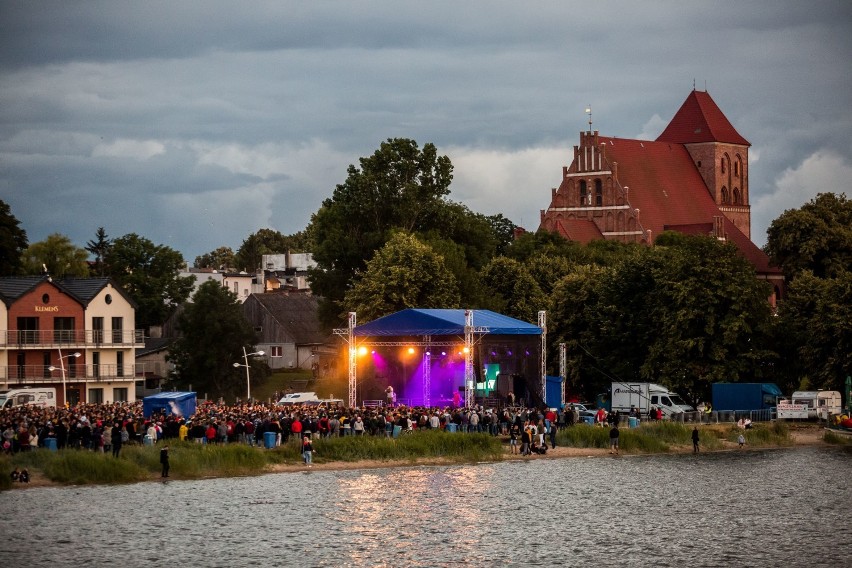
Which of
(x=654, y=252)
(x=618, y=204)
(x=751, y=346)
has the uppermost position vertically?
(x=618, y=204)

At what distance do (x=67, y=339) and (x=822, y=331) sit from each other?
38616 mm

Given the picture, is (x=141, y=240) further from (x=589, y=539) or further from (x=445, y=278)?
(x=589, y=539)

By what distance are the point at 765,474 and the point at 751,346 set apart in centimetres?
2215

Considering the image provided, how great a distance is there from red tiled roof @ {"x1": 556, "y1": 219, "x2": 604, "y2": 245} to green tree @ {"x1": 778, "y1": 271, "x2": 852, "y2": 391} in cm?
6025

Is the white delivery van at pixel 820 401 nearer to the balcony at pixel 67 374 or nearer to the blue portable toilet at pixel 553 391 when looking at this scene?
the blue portable toilet at pixel 553 391

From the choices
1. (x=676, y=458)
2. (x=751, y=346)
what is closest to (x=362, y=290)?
(x=751, y=346)

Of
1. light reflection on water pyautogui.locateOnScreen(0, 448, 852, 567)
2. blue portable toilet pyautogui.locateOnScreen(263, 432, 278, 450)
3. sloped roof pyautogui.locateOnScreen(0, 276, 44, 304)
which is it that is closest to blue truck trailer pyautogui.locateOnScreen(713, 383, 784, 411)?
light reflection on water pyautogui.locateOnScreen(0, 448, 852, 567)

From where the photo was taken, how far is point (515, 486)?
43.2 m

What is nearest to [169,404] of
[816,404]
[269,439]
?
[269,439]

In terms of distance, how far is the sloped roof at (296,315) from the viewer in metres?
112

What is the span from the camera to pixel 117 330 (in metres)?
75.8

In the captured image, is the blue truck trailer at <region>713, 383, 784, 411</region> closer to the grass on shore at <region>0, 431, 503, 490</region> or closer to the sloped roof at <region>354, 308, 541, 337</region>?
the sloped roof at <region>354, 308, 541, 337</region>

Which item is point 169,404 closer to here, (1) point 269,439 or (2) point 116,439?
(1) point 269,439

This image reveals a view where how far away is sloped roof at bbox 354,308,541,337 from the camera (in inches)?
2323
